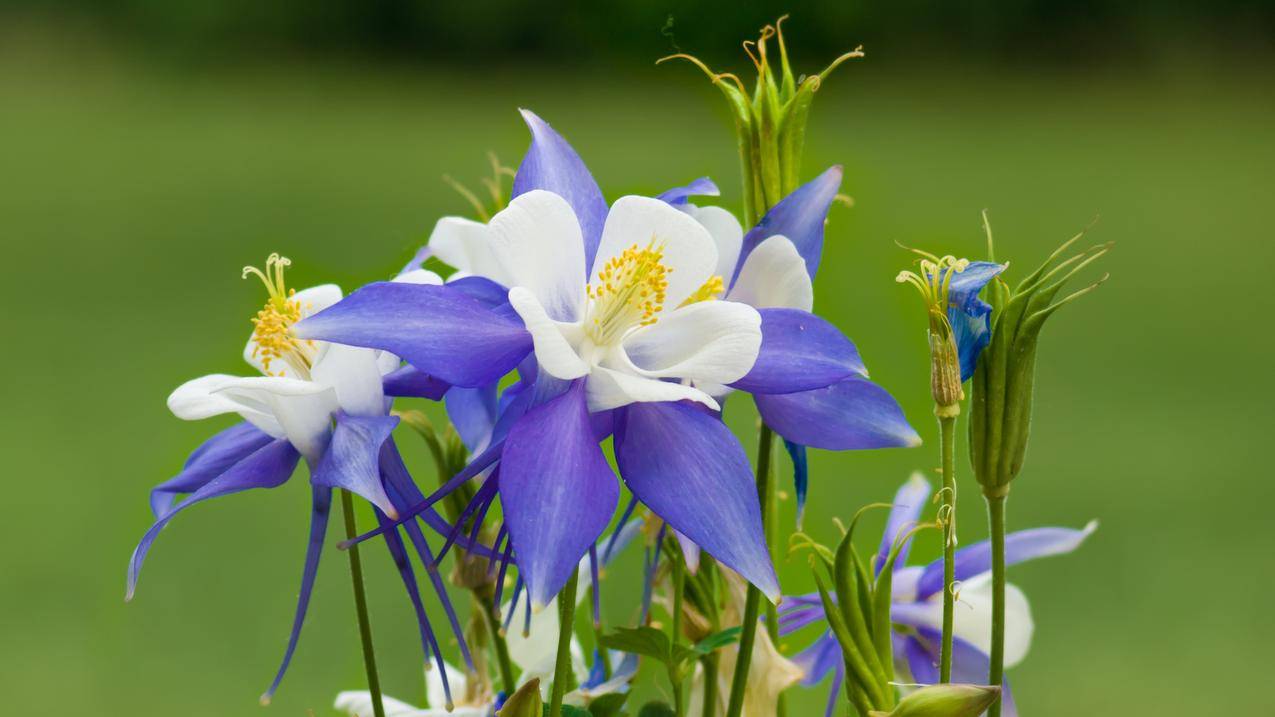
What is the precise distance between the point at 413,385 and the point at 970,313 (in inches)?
5.5

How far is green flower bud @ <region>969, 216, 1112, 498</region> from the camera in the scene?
368 millimetres

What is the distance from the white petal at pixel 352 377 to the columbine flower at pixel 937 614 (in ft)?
0.53

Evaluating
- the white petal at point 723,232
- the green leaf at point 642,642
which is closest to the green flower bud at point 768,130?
the white petal at point 723,232

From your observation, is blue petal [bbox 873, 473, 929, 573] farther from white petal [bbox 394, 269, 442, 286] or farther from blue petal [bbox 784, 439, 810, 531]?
white petal [bbox 394, 269, 442, 286]

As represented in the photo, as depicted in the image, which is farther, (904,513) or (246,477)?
(904,513)

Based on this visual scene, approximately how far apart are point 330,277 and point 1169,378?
1603mm

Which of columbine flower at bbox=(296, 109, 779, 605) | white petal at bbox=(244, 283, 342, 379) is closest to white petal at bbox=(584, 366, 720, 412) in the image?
columbine flower at bbox=(296, 109, 779, 605)

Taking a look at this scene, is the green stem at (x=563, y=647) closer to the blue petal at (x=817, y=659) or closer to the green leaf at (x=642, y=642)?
the green leaf at (x=642, y=642)

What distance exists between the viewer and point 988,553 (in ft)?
1.51

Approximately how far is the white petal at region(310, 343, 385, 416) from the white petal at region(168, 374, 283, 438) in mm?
19

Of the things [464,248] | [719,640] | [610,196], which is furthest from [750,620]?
[610,196]

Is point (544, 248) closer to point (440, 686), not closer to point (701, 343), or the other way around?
point (701, 343)

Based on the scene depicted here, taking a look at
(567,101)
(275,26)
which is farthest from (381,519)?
(275,26)

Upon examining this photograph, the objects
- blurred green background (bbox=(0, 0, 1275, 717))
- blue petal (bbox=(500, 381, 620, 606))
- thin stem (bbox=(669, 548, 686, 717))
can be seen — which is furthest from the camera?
blurred green background (bbox=(0, 0, 1275, 717))
